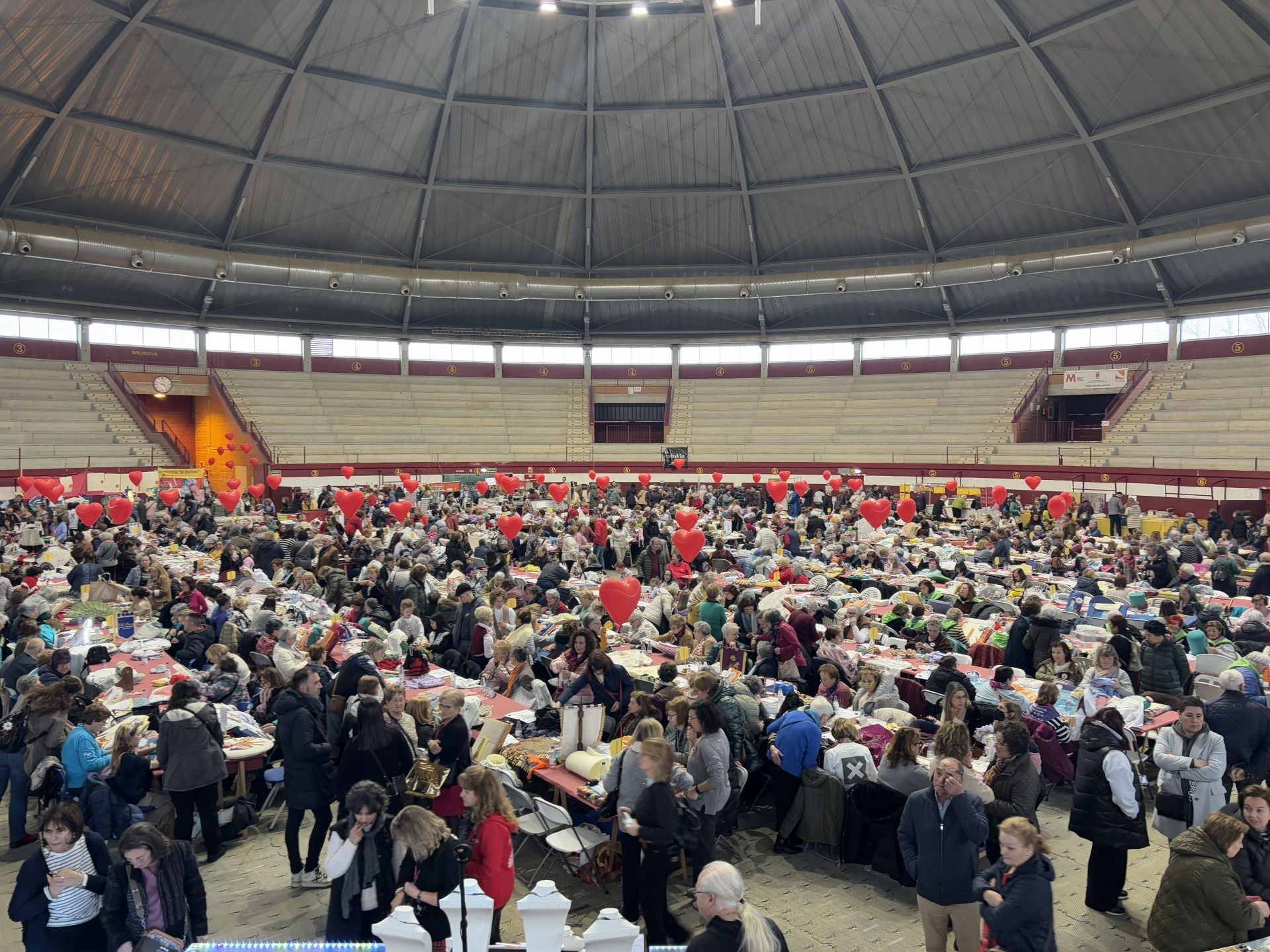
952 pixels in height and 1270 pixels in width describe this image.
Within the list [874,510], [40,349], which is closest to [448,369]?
[40,349]

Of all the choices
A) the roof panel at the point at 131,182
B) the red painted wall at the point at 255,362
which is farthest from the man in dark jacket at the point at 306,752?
the red painted wall at the point at 255,362

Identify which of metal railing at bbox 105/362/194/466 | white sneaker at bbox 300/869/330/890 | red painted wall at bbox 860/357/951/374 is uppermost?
red painted wall at bbox 860/357/951/374

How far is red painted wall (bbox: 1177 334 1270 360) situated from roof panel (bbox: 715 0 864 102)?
2109 centimetres

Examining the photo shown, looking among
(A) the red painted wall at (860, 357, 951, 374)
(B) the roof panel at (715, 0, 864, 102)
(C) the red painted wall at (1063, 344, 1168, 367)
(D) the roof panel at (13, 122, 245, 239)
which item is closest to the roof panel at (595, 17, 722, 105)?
(B) the roof panel at (715, 0, 864, 102)

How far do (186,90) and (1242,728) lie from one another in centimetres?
3118

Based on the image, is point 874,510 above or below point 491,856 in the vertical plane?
above

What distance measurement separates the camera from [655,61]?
30.7 meters

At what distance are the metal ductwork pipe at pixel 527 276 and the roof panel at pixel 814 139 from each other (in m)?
4.53

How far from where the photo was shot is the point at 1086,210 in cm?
3284

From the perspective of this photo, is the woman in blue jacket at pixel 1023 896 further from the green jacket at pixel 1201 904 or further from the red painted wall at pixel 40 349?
the red painted wall at pixel 40 349

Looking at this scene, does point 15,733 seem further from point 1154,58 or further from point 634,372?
point 634,372

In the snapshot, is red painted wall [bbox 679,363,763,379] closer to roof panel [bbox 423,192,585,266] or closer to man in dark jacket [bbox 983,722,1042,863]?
roof panel [bbox 423,192,585,266]

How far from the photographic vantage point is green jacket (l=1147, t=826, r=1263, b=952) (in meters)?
5.26

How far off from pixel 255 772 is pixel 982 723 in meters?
8.34
